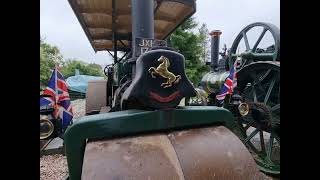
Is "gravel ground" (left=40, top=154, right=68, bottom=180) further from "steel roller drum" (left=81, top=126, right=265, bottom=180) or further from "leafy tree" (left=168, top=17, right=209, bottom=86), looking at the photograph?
"leafy tree" (left=168, top=17, right=209, bottom=86)

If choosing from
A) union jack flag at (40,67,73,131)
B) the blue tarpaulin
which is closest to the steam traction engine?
union jack flag at (40,67,73,131)

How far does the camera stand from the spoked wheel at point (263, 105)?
150 inches

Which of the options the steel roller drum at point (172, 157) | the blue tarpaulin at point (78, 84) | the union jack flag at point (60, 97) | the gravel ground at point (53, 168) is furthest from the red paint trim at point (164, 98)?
the blue tarpaulin at point (78, 84)

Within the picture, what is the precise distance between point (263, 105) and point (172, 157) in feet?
8.54

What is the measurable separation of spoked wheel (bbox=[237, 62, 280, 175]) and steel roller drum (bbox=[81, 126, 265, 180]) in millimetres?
2235

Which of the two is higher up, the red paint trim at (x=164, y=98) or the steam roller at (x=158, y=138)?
the red paint trim at (x=164, y=98)

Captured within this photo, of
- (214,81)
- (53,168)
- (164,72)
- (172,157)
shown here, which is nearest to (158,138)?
(172,157)

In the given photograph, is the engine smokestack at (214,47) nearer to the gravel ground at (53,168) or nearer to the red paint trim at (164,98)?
the gravel ground at (53,168)

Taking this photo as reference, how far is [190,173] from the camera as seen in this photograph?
1.59m

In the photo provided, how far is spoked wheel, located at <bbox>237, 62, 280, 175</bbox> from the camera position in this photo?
3.82 meters

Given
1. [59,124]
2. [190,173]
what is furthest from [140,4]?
[190,173]

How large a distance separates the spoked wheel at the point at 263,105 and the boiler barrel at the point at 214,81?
1204 millimetres
